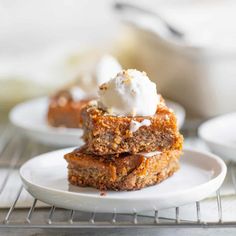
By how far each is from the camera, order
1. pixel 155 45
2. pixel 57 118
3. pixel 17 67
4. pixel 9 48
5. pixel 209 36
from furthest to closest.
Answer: pixel 9 48
pixel 17 67
pixel 209 36
pixel 155 45
pixel 57 118

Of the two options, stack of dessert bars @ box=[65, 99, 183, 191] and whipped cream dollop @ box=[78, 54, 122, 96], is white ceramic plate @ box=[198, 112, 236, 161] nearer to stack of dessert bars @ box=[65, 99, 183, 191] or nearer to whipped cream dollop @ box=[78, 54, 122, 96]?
stack of dessert bars @ box=[65, 99, 183, 191]

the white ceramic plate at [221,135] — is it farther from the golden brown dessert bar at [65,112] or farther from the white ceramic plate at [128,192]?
the golden brown dessert bar at [65,112]

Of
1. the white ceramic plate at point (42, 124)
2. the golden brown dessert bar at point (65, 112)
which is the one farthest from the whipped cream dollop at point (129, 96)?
the golden brown dessert bar at point (65, 112)

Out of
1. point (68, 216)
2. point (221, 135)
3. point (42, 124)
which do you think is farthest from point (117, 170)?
point (42, 124)

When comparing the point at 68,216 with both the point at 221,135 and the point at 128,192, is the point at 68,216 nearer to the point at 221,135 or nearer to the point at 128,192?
the point at 128,192

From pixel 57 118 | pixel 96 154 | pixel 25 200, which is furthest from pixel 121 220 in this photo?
pixel 57 118

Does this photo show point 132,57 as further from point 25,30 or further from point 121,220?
point 121,220
